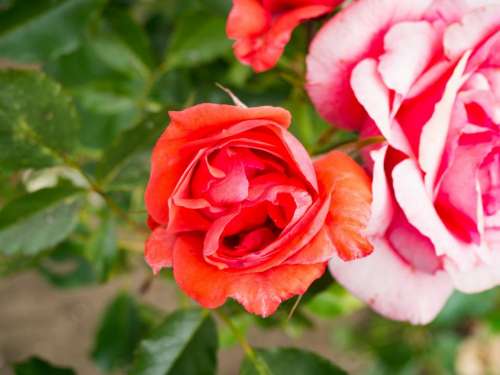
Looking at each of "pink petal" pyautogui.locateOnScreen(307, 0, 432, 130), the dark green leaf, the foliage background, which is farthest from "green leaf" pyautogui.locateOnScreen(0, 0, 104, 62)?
the dark green leaf

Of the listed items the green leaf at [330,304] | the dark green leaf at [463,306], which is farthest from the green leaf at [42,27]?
the dark green leaf at [463,306]

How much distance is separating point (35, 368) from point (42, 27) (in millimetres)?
267

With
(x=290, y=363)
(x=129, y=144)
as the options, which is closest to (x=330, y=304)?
(x=290, y=363)

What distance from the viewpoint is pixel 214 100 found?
58cm

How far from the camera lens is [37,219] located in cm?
42

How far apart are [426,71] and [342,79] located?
0.05 m

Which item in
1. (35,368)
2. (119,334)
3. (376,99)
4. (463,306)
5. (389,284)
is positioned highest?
(376,99)

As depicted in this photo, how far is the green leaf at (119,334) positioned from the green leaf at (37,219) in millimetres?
304

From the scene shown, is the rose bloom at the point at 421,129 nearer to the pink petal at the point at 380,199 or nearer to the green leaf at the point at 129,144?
the pink petal at the point at 380,199

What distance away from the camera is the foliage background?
42cm

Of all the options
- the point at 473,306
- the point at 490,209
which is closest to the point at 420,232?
the point at 490,209

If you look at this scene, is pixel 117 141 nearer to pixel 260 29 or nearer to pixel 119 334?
pixel 260 29

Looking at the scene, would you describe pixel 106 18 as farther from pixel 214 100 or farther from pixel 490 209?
pixel 490 209

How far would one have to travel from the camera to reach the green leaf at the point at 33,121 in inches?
15.8
